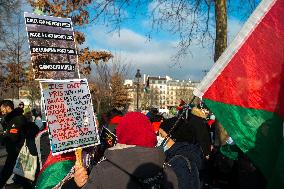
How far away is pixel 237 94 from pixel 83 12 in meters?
13.2

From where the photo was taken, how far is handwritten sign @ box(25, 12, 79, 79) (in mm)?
4996

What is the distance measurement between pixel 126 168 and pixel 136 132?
27 cm

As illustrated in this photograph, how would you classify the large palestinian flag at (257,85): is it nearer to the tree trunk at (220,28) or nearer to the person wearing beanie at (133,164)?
the person wearing beanie at (133,164)

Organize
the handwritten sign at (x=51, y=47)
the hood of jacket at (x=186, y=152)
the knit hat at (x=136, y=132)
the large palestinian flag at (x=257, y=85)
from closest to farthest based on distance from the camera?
the knit hat at (x=136, y=132) < the large palestinian flag at (x=257, y=85) < the hood of jacket at (x=186, y=152) < the handwritten sign at (x=51, y=47)

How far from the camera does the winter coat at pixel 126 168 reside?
2.80 m

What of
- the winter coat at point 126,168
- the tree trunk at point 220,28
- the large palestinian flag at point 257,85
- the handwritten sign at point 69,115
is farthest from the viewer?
the tree trunk at point 220,28

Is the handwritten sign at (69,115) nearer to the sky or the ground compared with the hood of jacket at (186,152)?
nearer to the sky

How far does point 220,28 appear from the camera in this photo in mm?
9602

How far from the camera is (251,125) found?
356cm

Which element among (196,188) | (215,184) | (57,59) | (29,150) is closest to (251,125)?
(196,188)

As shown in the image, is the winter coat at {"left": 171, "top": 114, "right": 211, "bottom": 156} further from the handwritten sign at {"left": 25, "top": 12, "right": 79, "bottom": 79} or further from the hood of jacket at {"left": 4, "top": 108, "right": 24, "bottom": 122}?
the hood of jacket at {"left": 4, "top": 108, "right": 24, "bottom": 122}

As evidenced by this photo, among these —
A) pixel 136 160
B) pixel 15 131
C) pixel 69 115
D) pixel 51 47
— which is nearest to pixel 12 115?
pixel 15 131

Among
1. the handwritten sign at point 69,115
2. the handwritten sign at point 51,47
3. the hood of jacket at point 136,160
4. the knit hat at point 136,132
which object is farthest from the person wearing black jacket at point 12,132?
the hood of jacket at point 136,160

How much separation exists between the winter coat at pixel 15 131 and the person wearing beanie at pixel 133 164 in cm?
571
